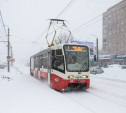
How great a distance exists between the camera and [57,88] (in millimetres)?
10109

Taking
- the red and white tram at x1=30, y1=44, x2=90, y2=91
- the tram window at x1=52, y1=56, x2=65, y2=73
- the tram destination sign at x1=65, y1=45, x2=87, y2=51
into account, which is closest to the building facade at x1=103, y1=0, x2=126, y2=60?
the tram destination sign at x1=65, y1=45, x2=87, y2=51

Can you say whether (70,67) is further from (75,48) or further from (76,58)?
(75,48)

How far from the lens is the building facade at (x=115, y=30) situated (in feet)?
241

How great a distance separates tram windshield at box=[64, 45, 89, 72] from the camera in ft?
31.7

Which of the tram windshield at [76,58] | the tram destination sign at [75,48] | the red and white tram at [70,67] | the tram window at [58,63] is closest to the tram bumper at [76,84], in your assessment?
the red and white tram at [70,67]

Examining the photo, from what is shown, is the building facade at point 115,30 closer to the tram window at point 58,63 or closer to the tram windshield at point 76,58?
the tram windshield at point 76,58

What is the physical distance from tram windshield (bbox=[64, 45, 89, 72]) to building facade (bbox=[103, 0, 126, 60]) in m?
63.3

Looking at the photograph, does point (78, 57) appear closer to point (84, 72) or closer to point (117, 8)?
point (84, 72)

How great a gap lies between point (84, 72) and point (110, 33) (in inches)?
2964

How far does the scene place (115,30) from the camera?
78062mm

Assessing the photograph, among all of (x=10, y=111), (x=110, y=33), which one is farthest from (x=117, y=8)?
(x=10, y=111)

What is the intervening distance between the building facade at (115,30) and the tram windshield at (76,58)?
63314mm

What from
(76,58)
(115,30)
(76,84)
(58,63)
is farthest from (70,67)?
(115,30)

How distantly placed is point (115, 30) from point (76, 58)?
239 ft
